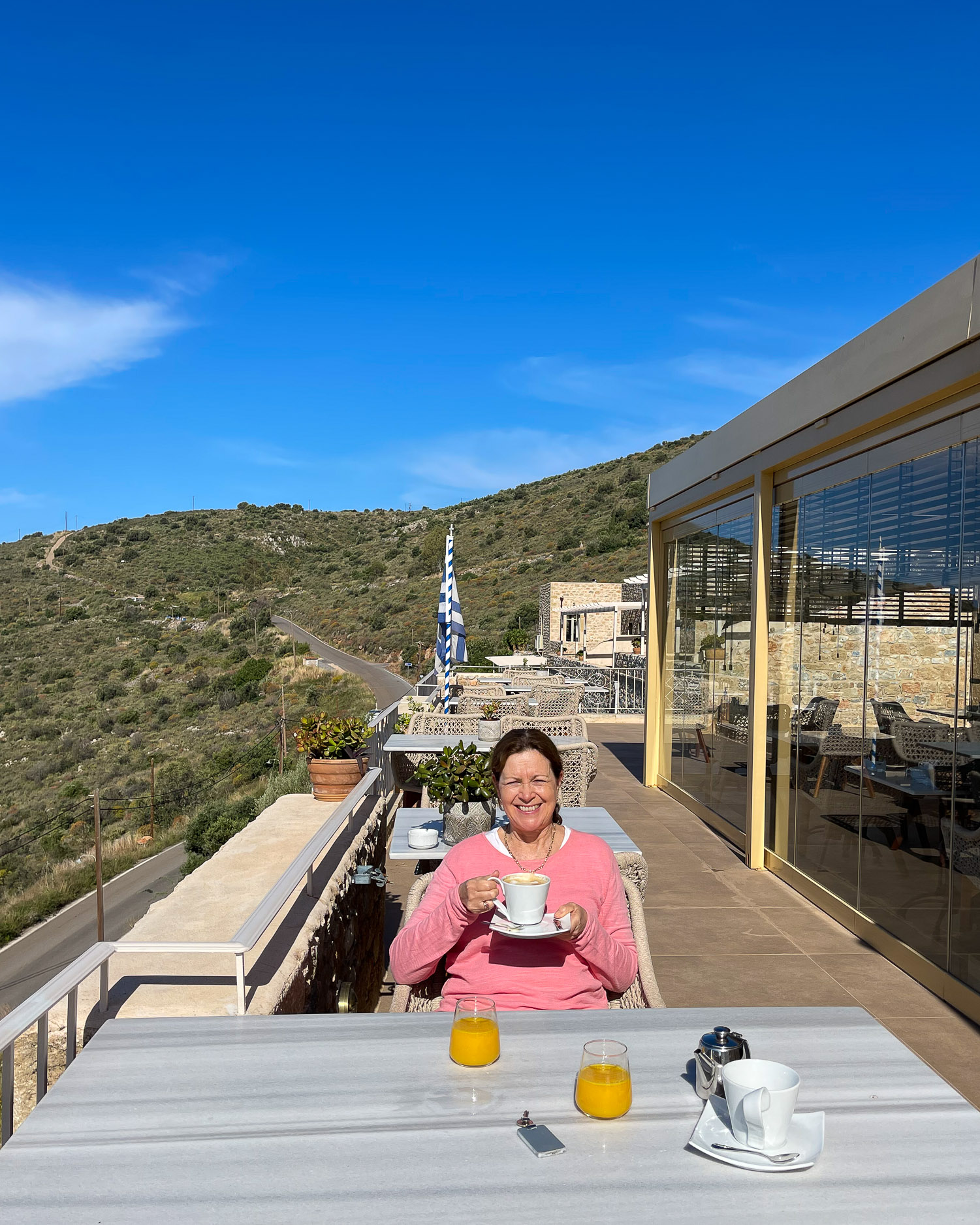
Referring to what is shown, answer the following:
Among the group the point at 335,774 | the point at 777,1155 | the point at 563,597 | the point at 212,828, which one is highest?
the point at 563,597

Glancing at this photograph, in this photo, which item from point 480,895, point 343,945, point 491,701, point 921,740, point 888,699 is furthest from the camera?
point 491,701

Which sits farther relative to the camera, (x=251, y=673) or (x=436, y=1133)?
(x=251, y=673)

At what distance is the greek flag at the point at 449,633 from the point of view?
368 inches

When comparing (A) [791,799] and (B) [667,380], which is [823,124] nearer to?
(A) [791,799]

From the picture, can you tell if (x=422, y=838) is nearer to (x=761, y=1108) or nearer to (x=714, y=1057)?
(x=714, y=1057)

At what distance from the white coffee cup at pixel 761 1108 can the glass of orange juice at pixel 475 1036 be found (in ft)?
1.20

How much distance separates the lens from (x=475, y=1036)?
1375 mm

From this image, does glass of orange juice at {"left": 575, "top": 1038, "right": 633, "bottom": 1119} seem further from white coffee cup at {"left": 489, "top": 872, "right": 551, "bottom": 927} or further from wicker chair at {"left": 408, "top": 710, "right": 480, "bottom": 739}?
wicker chair at {"left": 408, "top": 710, "right": 480, "bottom": 739}

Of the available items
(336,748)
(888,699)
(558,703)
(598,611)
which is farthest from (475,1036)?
(598,611)

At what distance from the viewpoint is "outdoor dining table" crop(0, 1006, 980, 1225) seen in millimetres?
1007

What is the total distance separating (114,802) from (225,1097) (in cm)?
2582

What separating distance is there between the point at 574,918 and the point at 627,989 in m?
0.46

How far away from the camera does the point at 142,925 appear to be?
161 inches

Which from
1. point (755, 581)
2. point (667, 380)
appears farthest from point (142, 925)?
point (667, 380)
